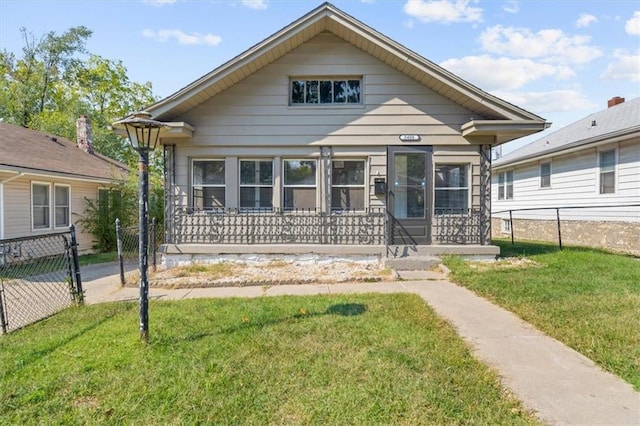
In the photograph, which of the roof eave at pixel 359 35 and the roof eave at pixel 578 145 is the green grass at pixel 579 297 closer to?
the roof eave at pixel 359 35

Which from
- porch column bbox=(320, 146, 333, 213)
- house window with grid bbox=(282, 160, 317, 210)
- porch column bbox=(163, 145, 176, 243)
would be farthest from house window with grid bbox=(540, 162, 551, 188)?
porch column bbox=(163, 145, 176, 243)

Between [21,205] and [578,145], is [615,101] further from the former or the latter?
[21,205]

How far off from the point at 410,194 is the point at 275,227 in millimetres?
3218

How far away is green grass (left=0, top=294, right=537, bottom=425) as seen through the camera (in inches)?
103

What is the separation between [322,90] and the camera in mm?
8695

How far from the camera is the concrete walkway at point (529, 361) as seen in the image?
2.61m

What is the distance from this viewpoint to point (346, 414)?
2570 mm

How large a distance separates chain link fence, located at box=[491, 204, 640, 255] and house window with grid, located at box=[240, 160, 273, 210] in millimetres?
7896

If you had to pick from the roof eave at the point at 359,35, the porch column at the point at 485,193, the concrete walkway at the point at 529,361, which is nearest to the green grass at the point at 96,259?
the concrete walkway at the point at 529,361

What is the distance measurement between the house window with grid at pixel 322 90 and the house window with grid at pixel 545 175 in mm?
10492

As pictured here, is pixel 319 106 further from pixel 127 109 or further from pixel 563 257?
pixel 127 109

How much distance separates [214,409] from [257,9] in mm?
9355

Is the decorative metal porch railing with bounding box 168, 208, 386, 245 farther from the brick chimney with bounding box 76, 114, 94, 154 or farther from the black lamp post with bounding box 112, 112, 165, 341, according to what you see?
the brick chimney with bounding box 76, 114, 94, 154

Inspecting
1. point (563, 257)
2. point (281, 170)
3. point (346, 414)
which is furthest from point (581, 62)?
point (346, 414)
